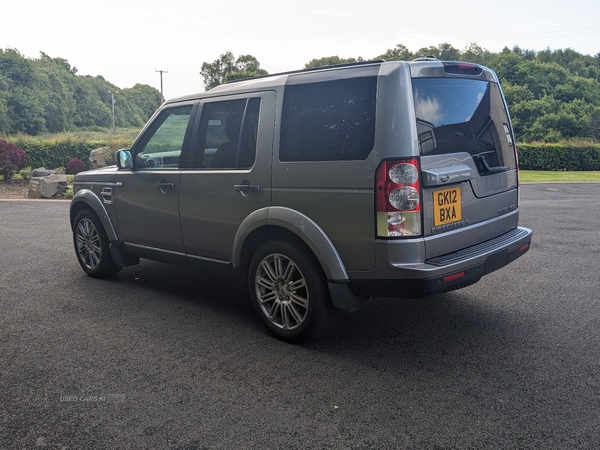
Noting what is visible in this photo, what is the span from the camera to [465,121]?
4.00 metres

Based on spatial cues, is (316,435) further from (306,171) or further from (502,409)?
(306,171)

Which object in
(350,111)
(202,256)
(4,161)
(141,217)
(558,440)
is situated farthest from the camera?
(4,161)

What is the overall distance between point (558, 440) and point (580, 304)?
8.45ft

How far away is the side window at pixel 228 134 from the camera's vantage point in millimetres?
4371

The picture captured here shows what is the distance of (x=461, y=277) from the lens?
370cm

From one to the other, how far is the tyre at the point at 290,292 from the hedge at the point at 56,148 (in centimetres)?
1963

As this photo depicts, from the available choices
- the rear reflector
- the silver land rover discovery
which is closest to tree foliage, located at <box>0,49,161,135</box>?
the silver land rover discovery

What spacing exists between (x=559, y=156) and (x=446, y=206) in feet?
94.6

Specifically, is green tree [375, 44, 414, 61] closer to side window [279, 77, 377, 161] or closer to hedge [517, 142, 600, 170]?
hedge [517, 142, 600, 170]

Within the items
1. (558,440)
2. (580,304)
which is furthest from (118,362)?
(580,304)

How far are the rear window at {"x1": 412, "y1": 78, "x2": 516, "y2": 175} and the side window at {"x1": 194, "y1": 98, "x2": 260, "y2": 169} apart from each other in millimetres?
1357

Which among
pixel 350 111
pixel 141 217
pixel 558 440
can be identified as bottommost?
A: pixel 558 440

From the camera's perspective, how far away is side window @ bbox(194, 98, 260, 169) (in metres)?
4.37

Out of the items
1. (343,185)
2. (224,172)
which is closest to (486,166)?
(343,185)
